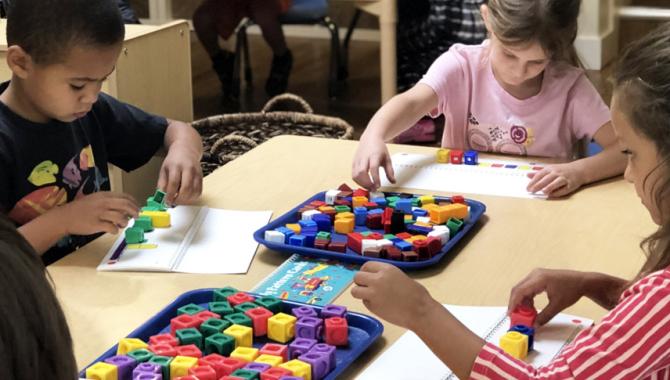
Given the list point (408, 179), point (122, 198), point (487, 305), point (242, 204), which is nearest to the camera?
Answer: point (487, 305)

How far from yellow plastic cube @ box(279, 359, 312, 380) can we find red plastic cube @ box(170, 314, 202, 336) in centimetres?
14

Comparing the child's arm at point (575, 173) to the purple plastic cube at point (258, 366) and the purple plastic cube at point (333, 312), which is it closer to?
the purple plastic cube at point (333, 312)

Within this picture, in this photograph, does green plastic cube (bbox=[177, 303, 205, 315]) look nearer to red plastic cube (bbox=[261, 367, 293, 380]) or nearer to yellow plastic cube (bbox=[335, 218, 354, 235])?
red plastic cube (bbox=[261, 367, 293, 380])

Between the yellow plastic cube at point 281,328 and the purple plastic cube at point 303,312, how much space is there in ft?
0.06

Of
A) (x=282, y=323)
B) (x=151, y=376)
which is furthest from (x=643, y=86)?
(x=151, y=376)

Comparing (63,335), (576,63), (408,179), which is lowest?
(408,179)

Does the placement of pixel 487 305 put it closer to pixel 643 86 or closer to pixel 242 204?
pixel 643 86

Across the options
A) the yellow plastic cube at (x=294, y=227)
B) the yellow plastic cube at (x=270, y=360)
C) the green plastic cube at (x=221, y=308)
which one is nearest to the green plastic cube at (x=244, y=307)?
the green plastic cube at (x=221, y=308)

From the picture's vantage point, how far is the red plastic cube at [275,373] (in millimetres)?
961

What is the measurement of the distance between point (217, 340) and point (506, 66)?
976 millimetres

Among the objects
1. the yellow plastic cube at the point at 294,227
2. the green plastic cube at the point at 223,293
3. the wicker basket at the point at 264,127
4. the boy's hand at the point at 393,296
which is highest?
the boy's hand at the point at 393,296

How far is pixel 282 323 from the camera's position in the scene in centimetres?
106

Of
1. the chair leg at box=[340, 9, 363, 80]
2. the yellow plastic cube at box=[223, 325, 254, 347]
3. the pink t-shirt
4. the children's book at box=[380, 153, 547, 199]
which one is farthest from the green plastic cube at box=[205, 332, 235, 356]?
the chair leg at box=[340, 9, 363, 80]

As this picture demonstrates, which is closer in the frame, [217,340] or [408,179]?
[217,340]
